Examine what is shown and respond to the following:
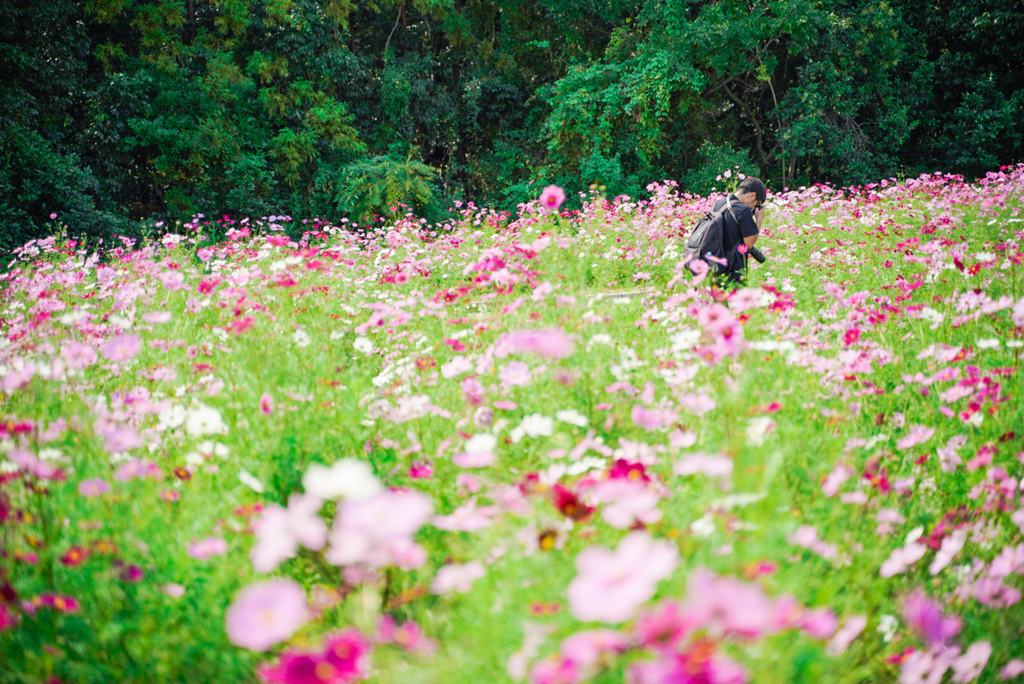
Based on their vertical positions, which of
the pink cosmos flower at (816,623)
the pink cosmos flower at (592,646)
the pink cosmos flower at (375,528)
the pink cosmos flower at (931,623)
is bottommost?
the pink cosmos flower at (931,623)

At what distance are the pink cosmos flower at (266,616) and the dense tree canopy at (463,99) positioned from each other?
32.2 feet

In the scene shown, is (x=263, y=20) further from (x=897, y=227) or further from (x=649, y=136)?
(x=897, y=227)

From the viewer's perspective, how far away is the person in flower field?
3.84 meters

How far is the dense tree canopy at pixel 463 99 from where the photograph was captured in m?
9.70

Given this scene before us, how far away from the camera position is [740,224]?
3840mm

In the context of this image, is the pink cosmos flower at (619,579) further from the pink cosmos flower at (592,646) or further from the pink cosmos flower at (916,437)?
the pink cosmos flower at (916,437)

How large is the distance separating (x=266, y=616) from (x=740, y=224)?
3.72 m

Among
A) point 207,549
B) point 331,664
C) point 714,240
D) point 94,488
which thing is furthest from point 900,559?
point 714,240

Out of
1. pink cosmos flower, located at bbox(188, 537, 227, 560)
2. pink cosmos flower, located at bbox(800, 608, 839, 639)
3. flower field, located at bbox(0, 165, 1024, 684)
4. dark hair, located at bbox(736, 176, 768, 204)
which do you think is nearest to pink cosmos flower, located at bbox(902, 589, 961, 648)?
flower field, located at bbox(0, 165, 1024, 684)

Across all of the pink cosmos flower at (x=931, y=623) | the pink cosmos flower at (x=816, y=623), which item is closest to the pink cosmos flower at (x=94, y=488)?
the pink cosmos flower at (x=816, y=623)

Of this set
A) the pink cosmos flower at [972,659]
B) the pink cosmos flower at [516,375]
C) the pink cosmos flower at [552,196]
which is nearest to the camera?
the pink cosmos flower at [972,659]

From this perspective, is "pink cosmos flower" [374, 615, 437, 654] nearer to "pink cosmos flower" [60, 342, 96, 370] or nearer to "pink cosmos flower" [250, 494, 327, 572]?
"pink cosmos flower" [250, 494, 327, 572]

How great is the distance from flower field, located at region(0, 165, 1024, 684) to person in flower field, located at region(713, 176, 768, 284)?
989 mm

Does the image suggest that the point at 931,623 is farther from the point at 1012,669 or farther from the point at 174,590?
the point at 174,590
